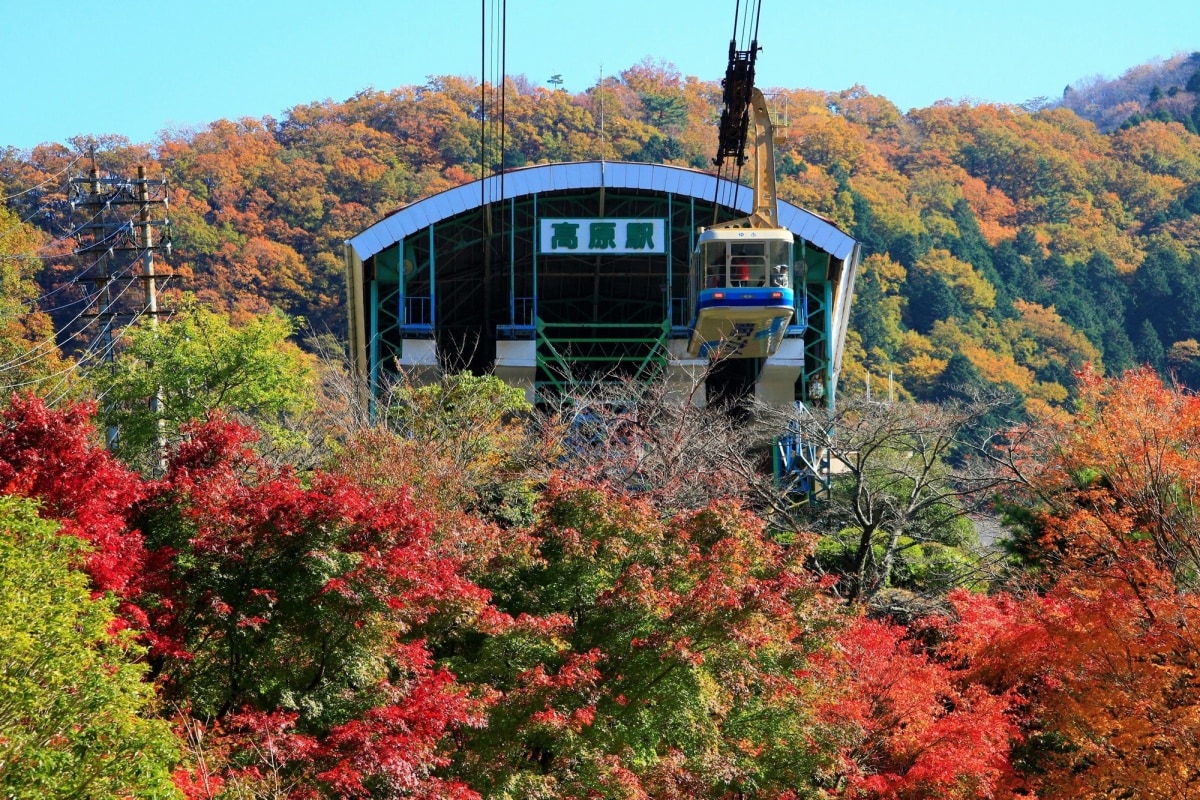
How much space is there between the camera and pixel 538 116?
94688mm

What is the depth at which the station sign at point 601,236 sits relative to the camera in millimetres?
41531

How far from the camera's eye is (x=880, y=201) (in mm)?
91125

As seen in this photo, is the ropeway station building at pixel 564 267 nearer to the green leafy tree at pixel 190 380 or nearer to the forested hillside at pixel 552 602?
the forested hillside at pixel 552 602

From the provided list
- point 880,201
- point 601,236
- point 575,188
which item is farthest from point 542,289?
point 880,201

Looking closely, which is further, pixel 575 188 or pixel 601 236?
pixel 601 236

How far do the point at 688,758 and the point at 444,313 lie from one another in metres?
29.4

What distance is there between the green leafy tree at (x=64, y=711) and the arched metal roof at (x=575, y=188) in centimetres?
2690

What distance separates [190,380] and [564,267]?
1660 cm

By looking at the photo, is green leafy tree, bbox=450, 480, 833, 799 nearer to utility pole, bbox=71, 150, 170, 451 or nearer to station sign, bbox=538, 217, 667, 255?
utility pole, bbox=71, 150, 170, 451

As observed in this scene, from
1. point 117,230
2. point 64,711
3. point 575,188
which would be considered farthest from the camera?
point 575,188

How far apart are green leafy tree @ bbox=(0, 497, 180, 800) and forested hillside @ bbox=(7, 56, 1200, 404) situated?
57.3 metres

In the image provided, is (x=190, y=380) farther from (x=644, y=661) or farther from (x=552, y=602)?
(x=644, y=661)

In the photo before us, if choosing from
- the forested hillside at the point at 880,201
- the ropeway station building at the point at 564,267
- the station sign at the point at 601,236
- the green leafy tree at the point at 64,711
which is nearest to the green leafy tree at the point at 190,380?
the ropeway station building at the point at 564,267

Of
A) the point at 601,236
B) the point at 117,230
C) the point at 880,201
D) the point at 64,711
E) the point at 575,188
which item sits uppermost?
the point at 575,188
